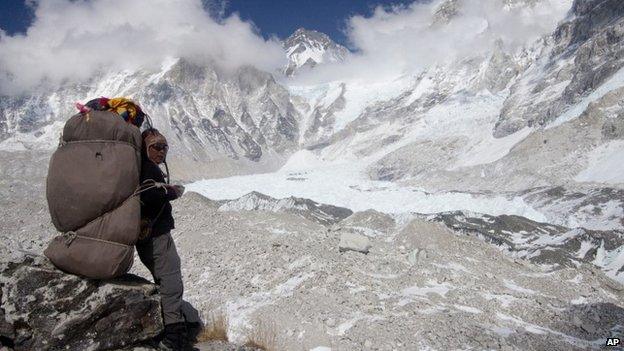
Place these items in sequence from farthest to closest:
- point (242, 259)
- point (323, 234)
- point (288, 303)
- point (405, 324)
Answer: point (323, 234), point (242, 259), point (288, 303), point (405, 324)

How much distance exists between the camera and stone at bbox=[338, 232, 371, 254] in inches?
568

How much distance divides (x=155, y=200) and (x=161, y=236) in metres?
0.37

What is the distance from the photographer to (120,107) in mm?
4641

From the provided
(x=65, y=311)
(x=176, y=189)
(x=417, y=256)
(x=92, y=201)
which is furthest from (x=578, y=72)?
(x=65, y=311)

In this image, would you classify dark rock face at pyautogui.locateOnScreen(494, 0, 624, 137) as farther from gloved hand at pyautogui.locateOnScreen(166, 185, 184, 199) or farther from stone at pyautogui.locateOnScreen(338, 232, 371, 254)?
gloved hand at pyautogui.locateOnScreen(166, 185, 184, 199)

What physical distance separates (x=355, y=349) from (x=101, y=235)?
590 cm

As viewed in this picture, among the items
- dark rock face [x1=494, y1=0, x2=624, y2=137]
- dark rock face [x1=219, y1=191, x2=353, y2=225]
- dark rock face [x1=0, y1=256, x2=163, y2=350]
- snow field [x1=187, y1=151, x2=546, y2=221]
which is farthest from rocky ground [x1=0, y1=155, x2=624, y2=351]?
dark rock face [x1=494, y1=0, x2=624, y2=137]

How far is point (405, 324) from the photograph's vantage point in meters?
9.77

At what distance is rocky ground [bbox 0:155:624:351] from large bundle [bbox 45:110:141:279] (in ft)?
1.67

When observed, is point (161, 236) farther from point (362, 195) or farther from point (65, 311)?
point (362, 195)

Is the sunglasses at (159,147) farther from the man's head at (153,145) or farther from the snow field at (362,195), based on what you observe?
the snow field at (362,195)

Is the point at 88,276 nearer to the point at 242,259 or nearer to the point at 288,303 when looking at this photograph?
the point at 288,303

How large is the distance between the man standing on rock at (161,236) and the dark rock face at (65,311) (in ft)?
0.82

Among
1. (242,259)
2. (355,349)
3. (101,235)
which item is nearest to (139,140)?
(101,235)
